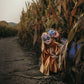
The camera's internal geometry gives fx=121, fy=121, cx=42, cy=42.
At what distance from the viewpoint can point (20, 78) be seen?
100 cm

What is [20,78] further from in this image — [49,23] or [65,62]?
[49,23]

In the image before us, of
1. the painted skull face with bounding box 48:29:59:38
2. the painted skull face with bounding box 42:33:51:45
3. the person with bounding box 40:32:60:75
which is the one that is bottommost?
the person with bounding box 40:32:60:75

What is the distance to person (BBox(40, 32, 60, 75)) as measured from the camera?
1006 mm

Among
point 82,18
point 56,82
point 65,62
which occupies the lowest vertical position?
point 56,82

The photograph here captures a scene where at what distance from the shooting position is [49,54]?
41.9 inches

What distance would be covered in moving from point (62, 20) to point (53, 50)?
10.6 inches

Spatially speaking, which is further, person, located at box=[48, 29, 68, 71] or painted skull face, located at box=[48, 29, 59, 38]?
painted skull face, located at box=[48, 29, 59, 38]

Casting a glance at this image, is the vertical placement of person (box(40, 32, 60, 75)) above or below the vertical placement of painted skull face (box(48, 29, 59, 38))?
below

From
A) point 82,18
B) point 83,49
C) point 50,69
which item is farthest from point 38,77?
point 82,18

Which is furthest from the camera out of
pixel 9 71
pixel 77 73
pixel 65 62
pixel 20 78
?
pixel 9 71

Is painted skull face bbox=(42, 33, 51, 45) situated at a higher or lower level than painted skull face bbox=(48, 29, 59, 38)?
lower

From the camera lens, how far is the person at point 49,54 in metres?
1.01

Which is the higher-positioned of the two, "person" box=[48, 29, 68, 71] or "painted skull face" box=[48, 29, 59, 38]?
"painted skull face" box=[48, 29, 59, 38]

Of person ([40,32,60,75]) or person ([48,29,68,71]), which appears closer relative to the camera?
person ([48,29,68,71])
